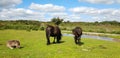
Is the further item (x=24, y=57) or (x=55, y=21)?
(x=55, y=21)

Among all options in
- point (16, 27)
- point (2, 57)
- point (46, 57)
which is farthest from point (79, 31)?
point (16, 27)

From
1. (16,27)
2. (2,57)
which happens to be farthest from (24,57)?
(16,27)

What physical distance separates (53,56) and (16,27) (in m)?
64.2

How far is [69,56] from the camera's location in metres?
16.9

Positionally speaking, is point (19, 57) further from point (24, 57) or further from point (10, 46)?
point (10, 46)

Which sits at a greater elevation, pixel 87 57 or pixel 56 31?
pixel 56 31

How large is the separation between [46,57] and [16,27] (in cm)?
6452

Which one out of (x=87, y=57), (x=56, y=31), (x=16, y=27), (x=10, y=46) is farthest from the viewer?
(x=16, y=27)

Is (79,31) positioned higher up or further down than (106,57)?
higher up

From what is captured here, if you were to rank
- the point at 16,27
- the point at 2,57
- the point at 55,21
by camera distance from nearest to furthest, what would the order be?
the point at 2,57
the point at 16,27
the point at 55,21

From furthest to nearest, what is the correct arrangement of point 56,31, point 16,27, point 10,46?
point 16,27
point 56,31
point 10,46

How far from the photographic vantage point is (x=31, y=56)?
16328 mm

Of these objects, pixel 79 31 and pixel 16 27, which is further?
pixel 16 27

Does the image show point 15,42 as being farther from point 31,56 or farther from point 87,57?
point 87,57
